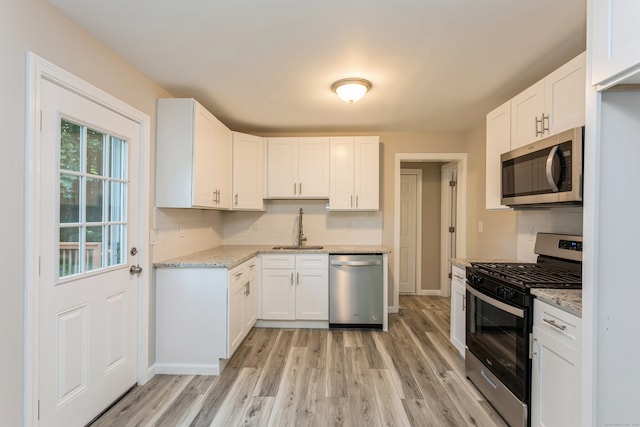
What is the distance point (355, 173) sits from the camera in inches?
147

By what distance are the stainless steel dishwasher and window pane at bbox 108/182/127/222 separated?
209 cm

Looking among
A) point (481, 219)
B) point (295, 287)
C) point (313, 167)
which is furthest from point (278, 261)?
point (481, 219)

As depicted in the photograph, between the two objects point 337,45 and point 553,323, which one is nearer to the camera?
point 553,323

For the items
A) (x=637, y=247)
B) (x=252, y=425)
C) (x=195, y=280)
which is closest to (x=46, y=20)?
(x=195, y=280)

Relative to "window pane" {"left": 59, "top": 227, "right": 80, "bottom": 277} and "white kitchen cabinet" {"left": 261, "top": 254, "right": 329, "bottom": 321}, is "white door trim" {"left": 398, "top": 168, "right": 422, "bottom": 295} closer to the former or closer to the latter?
Answer: "white kitchen cabinet" {"left": 261, "top": 254, "right": 329, "bottom": 321}

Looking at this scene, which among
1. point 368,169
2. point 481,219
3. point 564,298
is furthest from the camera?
point 368,169

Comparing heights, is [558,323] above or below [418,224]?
below

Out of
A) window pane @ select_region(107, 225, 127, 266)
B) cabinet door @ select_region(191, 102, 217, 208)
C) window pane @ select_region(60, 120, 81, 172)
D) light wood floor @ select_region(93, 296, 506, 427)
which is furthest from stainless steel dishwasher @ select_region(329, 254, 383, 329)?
window pane @ select_region(60, 120, 81, 172)

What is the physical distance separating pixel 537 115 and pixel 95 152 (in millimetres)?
2970

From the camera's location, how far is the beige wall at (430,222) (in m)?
4.99

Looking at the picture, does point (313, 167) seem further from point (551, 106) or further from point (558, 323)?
point (558, 323)

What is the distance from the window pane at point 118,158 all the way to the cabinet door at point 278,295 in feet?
5.96

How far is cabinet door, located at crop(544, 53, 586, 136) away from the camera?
1711 mm

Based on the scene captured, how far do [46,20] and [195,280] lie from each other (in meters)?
1.87
